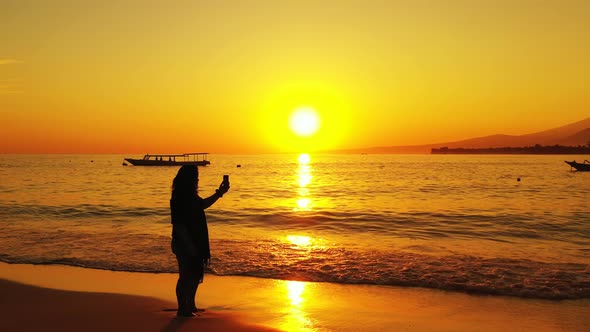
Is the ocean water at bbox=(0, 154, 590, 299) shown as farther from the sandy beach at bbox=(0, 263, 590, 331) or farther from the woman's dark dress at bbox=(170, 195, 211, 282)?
the woman's dark dress at bbox=(170, 195, 211, 282)

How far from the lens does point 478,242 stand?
52.5 feet

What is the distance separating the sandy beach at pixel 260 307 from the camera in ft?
21.9

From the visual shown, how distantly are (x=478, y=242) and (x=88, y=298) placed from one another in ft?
42.3

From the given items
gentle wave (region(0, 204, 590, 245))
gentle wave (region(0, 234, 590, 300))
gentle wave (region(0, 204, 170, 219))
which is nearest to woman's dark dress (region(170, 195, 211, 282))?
gentle wave (region(0, 234, 590, 300))

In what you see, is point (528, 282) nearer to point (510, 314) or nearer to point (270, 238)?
point (510, 314)

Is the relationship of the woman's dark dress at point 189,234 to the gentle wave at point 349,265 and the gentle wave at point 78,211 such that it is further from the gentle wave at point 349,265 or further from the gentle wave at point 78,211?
the gentle wave at point 78,211

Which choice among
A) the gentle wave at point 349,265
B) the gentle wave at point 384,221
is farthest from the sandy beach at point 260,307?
the gentle wave at point 384,221

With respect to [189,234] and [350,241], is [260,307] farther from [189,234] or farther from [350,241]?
[350,241]

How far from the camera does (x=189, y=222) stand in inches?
252

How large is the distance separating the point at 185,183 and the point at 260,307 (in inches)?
110

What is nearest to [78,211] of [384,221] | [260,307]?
[384,221]

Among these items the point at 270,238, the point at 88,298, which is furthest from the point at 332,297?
the point at 270,238

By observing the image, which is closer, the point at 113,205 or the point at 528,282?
the point at 528,282

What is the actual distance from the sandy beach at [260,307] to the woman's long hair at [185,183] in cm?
186
